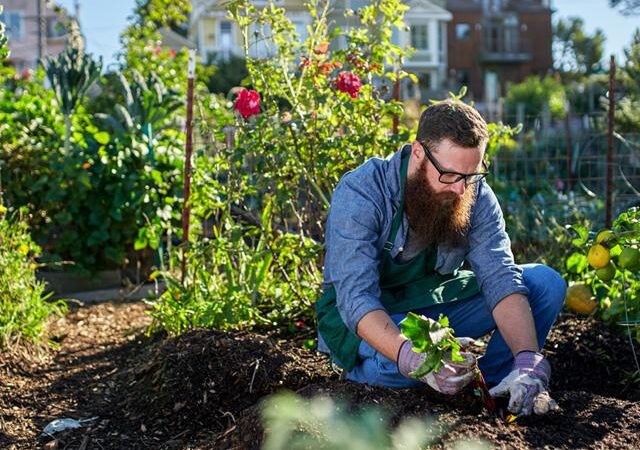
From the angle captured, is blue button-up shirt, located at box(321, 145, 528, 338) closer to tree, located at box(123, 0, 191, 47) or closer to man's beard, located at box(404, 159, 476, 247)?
man's beard, located at box(404, 159, 476, 247)

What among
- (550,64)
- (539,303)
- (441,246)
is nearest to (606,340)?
(539,303)

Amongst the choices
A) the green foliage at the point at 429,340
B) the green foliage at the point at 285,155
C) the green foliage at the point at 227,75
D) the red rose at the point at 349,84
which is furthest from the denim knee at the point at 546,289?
the green foliage at the point at 227,75

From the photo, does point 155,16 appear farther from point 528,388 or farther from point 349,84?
point 528,388

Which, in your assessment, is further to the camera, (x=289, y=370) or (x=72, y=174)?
(x=72, y=174)

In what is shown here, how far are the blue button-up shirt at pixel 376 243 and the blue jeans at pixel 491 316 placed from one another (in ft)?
0.42

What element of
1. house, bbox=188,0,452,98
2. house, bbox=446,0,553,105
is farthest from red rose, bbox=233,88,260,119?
house, bbox=446,0,553,105

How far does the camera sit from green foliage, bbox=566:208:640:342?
2.83 meters

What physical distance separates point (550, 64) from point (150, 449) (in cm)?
4513

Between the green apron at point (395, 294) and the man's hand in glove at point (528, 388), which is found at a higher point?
the green apron at point (395, 294)

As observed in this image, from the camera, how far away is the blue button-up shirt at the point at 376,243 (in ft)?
9.02

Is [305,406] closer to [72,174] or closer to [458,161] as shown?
[458,161]

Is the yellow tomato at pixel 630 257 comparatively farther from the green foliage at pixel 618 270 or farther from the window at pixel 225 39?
the window at pixel 225 39

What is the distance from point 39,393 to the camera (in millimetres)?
3701

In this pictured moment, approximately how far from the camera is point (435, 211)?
285cm
